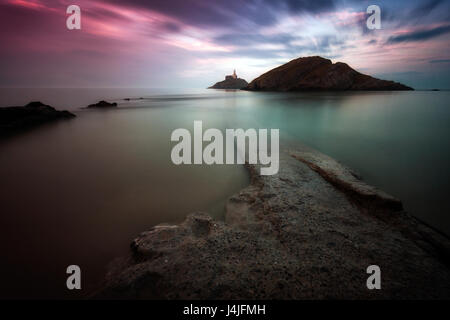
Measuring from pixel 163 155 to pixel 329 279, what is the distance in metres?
6.55

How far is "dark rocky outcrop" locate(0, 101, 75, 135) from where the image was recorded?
10753 mm

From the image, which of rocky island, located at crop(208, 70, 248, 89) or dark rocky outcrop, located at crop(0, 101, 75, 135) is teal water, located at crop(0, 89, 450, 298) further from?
rocky island, located at crop(208, 70, 248, 89)

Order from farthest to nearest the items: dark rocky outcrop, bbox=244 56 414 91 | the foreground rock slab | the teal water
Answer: dark rocky outcrop, bbox=244 56 414 91 < the teal water < the foreground rock slab

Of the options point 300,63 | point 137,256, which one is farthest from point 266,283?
point 300,63

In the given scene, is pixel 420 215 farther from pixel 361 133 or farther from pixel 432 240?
pixel 361 133

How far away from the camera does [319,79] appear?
79875 mm

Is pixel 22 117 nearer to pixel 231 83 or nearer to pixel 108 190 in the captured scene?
pixel 108 190

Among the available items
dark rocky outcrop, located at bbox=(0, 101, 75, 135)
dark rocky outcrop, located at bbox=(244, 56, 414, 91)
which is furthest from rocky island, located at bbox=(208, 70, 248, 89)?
dark rocky outcrop, located at bbox=(0, 101, 75, 135)

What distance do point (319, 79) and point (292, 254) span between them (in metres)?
95.5

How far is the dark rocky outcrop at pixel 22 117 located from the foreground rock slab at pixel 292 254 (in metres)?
14.0

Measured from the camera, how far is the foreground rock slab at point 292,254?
206 cm

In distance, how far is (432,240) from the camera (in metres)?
2.72

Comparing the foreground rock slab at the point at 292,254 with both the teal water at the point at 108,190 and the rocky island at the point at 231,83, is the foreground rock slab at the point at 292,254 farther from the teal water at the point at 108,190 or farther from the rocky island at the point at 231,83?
the rocky island at the point at 231,83

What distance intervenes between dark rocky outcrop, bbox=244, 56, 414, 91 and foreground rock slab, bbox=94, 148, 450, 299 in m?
92.4
